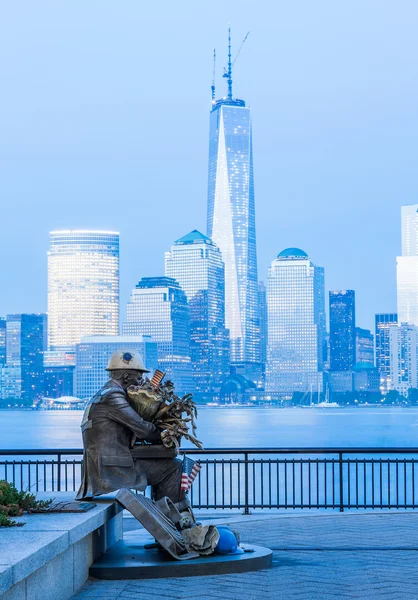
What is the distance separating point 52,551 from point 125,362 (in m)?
3.69

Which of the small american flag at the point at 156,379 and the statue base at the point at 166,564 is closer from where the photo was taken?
the statue base at the point at 166,564

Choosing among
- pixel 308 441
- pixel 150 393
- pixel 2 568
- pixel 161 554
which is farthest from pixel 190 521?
pixel 308 441

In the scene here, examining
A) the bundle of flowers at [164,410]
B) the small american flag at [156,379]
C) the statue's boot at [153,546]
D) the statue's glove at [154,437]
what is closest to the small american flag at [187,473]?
the bundle of flowers at [164,410]

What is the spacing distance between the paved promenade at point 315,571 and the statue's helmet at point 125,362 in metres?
2.40

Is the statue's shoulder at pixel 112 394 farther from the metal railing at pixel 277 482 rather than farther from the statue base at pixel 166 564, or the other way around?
the statue base at pixel 166 564

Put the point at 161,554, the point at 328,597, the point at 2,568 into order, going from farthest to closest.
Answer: the point at 161,554
the point at 328,597
the point at 2,568

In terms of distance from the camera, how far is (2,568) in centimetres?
690

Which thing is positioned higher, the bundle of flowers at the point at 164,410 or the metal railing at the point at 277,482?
the bundle of flowers at the point at 164,410

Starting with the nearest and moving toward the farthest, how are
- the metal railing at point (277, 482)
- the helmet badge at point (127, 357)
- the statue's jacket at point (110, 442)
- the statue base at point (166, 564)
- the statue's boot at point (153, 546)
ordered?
the statue base at point (166, 564) < the statue's jacket at point (110, 442) < the statue's boot at point (153, 546) < the helmet badge at point (127, 357) < the metal railing at point (277, 482)

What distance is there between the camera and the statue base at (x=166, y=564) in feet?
33.8

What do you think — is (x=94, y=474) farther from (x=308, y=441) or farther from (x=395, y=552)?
(x=308, y=441)

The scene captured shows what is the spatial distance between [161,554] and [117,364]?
79.3 inches

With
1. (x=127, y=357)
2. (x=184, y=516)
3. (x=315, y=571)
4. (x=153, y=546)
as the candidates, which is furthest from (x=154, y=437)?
(x=315, y=571)

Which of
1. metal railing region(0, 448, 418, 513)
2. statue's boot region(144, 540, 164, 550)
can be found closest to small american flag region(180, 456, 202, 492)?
statue's boot region(144, 540, 164, 550)
